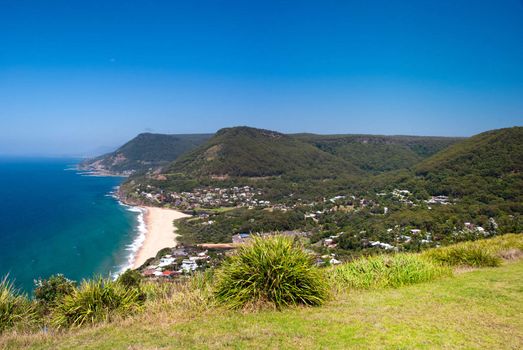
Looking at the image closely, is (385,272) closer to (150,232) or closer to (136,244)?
Answer: (136,244)

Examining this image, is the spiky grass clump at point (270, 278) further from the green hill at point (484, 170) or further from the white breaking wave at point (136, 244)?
the green hill at point (484, 170)

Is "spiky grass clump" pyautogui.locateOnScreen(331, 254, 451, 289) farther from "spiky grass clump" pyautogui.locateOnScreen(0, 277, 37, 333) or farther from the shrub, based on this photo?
"spiky grass clump" pyautogui.locateOnScreen(0, 277, 37, 333)

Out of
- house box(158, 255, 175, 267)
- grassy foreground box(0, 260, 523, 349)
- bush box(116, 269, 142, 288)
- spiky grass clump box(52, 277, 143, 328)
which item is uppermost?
grassy foreground box(0, 260, 523, 349)

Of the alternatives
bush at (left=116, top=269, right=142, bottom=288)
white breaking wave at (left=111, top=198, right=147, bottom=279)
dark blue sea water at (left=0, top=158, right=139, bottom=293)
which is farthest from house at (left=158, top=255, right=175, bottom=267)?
bush at (left=116, top=269, right=142, bottom=288)

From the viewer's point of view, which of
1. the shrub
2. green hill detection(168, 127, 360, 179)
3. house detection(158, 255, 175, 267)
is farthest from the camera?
green hill detection(168, 127, 360, 179)

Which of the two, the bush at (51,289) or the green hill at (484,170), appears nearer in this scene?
the bush at (51,289)

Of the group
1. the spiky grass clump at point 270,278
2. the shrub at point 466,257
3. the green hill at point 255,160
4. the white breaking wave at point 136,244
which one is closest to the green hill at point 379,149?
the green hill at point 255,160

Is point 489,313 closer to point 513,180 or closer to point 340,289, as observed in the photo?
point 340,289
